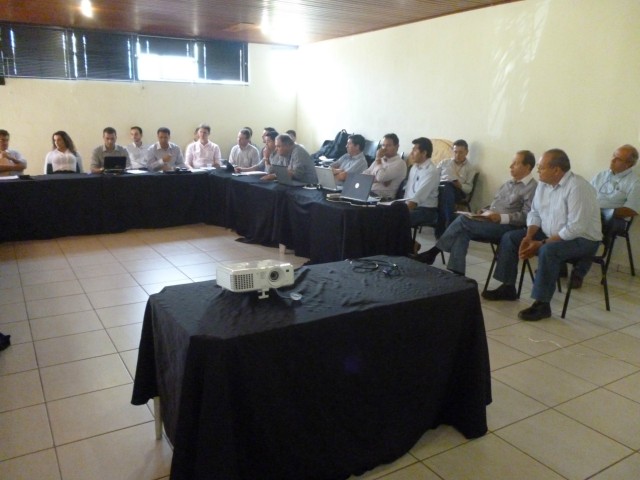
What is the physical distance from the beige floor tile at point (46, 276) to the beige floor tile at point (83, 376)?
5.41 ft

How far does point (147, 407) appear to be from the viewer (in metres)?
2.32

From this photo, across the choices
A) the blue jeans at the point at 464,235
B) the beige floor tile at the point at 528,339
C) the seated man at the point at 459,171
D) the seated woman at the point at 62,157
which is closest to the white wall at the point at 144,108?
the seated woman at the point at 62,157

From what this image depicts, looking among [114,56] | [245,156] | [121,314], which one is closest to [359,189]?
[121,314]

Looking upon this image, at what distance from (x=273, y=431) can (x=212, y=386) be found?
11.9 inches

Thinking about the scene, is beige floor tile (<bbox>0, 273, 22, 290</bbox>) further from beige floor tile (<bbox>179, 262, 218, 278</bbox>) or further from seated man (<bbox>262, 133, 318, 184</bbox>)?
seated man (<bbox>262, 133, 318, 184</bbox>)

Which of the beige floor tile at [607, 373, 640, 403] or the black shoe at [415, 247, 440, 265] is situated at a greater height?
the black shoe at [415, 247, 440, 265]

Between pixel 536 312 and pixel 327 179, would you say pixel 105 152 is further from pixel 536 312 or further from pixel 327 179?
pixel 536 312

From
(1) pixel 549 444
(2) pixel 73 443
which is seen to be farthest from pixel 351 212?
(2) pixel 73 443

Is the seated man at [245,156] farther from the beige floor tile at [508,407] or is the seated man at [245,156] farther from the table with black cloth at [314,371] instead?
the beige floor tile at [508,407]

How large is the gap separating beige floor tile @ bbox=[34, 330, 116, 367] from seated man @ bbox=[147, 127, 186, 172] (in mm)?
3567

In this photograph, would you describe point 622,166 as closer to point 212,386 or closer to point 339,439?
point 339,439

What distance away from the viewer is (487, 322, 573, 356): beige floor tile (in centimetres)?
306

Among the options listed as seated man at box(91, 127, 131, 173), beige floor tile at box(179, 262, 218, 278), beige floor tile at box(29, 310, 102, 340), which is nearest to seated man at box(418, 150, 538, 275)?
beige floor tile at box(179, 262, 218, 278)

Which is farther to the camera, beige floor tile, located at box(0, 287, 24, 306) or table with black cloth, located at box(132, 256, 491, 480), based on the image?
beige floor tile, located at box(0, 287, 24, 306)
